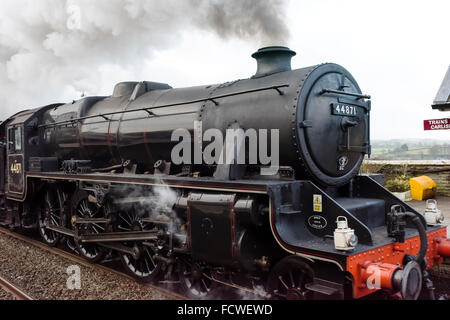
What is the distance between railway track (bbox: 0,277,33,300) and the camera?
5354 mm

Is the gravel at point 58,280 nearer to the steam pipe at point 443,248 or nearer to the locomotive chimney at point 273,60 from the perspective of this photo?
the locomotive chimney at point 273,60

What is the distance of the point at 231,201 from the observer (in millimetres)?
4207

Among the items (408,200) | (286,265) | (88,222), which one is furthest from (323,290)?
(408,200)

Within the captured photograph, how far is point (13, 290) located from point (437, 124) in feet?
32.9

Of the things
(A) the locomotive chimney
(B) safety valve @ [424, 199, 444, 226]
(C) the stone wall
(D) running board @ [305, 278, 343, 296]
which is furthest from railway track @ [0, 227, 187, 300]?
(C) the stone wall

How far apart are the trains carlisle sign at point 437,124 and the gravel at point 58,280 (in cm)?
831

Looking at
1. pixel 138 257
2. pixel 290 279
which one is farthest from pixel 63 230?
pixel 290 279

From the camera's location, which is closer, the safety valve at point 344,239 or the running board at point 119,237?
the safety valve at point 344,239

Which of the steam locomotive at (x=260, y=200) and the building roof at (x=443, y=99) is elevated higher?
the building roof at (x=443, y=99)

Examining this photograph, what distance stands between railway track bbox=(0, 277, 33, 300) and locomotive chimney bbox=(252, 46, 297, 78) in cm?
428

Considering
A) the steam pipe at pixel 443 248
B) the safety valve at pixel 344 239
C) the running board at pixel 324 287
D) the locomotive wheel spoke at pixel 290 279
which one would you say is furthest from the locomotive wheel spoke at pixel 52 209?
the steam pipe at pixel 443 248

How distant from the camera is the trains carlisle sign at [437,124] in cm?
1016

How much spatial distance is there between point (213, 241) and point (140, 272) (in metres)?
2.19

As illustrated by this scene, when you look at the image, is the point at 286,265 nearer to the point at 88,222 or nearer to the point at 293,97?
the point at 293,97
